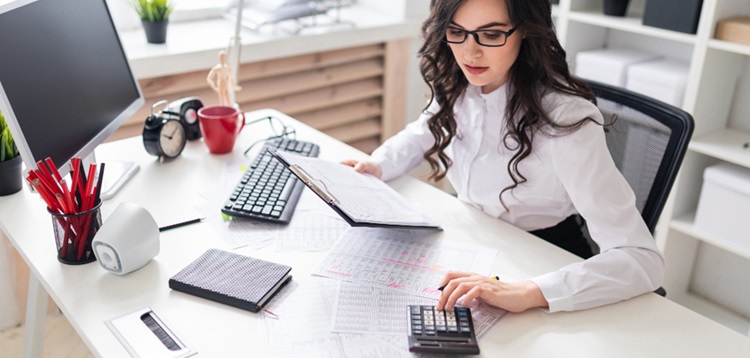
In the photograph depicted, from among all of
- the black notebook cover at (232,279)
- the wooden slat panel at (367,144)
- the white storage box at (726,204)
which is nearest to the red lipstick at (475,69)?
the black notebook cover at (232,279)

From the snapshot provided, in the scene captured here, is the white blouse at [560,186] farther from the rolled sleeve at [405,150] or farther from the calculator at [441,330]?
the calculator at [441,330]

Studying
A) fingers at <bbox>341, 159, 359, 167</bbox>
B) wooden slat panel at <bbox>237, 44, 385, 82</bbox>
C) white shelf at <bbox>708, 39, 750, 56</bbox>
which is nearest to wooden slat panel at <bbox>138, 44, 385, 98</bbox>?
wooden slat panel at <bbox>237, 44, 385, 82</bbox>

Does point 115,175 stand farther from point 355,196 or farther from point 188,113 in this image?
point 355,196

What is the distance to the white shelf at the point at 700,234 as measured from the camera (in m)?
2.05

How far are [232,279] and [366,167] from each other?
1.60 feet

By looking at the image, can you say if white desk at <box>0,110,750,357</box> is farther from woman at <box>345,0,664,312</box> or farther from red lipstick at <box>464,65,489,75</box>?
red lipstick at <box>464,65,489,75</box>

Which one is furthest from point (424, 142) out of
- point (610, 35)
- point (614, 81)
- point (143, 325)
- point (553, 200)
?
point (610, 35)

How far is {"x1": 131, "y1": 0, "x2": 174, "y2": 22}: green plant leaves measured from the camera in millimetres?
2131

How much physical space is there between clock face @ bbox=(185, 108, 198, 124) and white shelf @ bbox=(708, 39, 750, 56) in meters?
1.43

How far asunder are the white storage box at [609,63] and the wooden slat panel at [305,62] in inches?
29.2

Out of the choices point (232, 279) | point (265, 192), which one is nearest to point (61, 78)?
point (265, 192)

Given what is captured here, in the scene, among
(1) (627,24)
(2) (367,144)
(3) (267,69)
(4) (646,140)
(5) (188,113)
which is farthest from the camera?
(2) (367,144)

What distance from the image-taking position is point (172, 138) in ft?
5.25

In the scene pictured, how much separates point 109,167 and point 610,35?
182 centimetres
